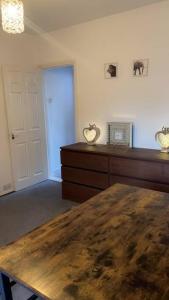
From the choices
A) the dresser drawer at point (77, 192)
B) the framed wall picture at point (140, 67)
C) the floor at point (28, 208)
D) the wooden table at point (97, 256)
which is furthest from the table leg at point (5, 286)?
the framed wall picture at point (140, 67)

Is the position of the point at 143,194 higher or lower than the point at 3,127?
lower

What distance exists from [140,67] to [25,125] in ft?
6.73

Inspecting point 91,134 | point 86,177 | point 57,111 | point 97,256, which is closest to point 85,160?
point 86,177

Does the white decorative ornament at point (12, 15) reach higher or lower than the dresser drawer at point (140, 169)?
higher

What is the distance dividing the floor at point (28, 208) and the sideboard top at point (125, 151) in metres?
0.83

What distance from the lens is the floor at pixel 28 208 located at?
2729 mm

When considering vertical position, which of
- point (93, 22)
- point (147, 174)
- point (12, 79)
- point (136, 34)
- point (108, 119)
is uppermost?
point (93, 22)

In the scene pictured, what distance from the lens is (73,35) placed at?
3.49 metres

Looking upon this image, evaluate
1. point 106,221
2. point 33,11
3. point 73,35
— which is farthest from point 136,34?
point 106,221

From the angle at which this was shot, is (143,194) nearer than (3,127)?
Yes

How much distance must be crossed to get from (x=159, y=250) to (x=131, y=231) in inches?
7.9

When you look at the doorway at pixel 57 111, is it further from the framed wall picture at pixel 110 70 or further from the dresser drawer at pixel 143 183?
the dresser drawer at pixel 143 183

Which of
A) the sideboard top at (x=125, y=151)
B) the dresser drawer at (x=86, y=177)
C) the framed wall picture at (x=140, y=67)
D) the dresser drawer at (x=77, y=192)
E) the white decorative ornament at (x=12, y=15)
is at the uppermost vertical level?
the white decorative ornament at (x=12, y=15)

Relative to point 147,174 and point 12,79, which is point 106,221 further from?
point 12,79
